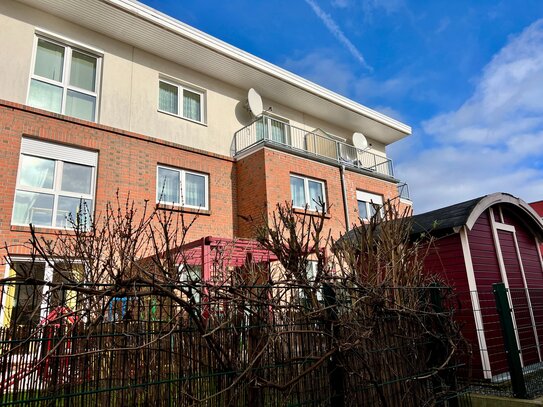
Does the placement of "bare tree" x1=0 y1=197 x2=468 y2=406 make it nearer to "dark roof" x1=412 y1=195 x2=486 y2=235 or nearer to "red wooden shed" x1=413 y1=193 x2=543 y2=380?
"red wooden shed" x1=413 y1=193 x2=543 y2=380

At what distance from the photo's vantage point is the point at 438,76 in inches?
534

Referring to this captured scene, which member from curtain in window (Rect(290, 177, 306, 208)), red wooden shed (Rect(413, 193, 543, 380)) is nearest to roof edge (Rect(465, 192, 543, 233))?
red wooden shed (Rect(413, 193, 543, 380))

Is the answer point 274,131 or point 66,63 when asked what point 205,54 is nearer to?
point 274,131

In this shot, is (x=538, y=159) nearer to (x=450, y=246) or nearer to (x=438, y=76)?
(x=438, y=76)

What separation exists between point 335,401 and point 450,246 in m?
5.11

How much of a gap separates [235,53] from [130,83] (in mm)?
3622

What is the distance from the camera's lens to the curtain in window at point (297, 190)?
1298cm

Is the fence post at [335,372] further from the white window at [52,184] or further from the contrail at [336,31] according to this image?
the contrail at [336,31]

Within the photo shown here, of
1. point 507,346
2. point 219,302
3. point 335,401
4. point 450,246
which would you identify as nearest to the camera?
point 219,302

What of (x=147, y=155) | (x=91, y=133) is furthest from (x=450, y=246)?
(x=91, y=133)

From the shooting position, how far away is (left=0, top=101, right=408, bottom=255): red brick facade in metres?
8.98

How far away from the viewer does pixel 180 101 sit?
12805 millimetres

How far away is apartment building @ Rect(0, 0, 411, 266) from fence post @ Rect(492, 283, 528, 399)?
313cm

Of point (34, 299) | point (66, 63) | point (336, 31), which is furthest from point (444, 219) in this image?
point (336, 31)
